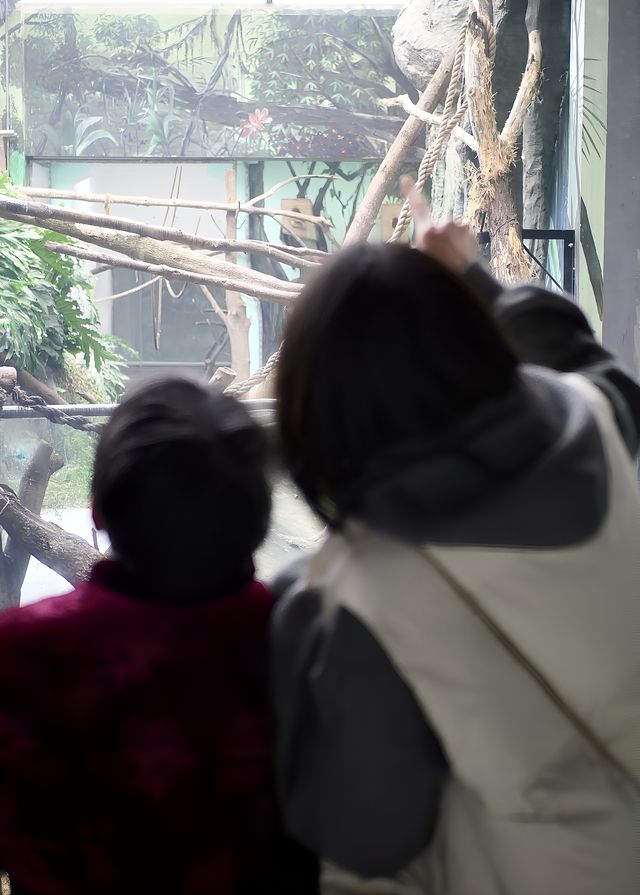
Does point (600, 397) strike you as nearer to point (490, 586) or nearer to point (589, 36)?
point (490, 586)

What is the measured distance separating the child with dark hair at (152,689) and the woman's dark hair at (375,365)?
0.32ft

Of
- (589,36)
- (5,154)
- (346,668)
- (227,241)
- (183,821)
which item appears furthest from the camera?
(5,154)

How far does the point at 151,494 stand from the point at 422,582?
0.18m

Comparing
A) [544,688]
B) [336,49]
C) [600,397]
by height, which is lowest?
[544,688]

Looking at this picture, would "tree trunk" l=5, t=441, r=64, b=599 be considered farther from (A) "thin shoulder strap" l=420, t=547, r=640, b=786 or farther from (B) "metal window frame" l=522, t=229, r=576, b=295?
(A) "thin shoulder strap" l=420, t=547, r=640, b=786

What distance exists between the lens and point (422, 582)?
49 cm

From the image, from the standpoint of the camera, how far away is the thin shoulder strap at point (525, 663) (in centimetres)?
49

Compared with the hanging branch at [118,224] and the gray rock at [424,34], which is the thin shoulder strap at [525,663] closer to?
the hanging branch at [118,224]

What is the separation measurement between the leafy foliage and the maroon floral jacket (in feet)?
13.5

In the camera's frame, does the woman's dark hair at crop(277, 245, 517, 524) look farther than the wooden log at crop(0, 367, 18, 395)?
No

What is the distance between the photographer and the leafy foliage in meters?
4.49

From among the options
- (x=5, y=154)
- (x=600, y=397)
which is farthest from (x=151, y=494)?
(x=5, y=154)

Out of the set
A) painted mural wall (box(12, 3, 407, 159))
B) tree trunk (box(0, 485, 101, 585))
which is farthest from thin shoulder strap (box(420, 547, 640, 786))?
painted mural wall (box(12, 3, 407, 159))

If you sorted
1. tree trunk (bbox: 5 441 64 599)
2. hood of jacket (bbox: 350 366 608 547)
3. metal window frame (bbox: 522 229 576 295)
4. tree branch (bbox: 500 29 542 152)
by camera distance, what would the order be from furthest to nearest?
tree trunk (bbox: 5 441 64 599) → tree branch (bbox: 500 29 542 152) → metal window frame (bbox: 522 229 576 295) → hood of jacket (bbox: 350 366 608 547)
